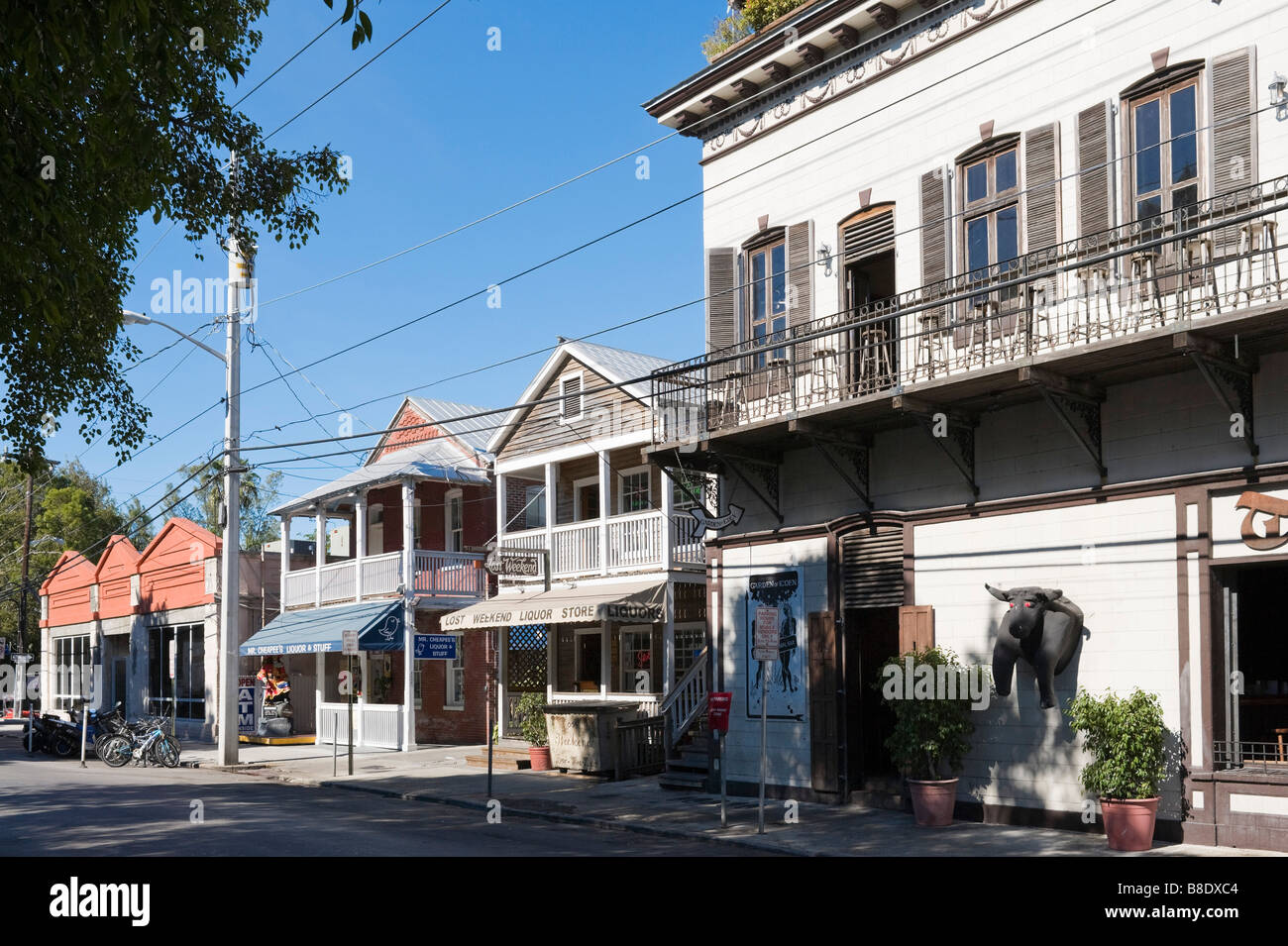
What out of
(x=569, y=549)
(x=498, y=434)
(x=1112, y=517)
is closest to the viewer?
(x=1112, y=517)

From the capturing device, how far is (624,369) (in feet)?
87.8

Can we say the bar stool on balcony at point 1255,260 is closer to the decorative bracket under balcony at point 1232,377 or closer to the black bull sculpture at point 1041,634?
the decorative bracket under balcony at point 1232,377

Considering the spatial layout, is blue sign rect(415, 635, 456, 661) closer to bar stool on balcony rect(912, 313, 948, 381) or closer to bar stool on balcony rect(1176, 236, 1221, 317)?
bar stool on balcony rect(912, 313, 948, 381)

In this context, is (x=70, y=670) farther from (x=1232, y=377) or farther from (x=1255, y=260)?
(x=1255, y=260)

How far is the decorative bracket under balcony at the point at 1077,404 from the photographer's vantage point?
1377 cm

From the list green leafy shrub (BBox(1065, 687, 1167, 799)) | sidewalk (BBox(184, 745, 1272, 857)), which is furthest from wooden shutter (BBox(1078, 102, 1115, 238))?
sidewalk (BBox(184, 745, 1272, 857))

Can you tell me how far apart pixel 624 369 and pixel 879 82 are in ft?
35.2

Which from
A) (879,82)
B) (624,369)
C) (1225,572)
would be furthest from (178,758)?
(1225,572)

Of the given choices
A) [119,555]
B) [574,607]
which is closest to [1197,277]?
[574,607]

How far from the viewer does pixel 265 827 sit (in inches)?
596

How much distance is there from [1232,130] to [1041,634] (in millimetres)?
5744

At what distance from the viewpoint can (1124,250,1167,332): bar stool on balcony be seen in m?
13.0

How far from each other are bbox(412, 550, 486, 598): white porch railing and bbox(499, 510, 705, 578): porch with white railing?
298 cm
